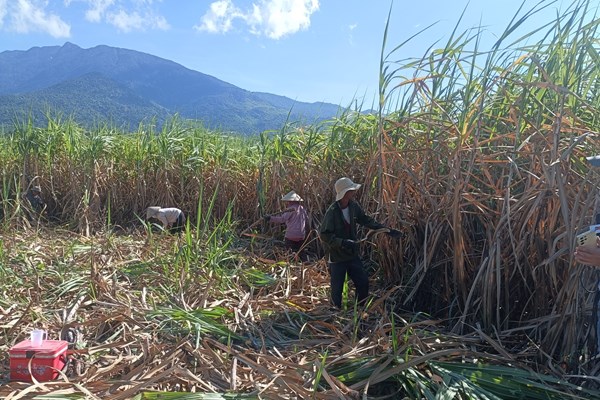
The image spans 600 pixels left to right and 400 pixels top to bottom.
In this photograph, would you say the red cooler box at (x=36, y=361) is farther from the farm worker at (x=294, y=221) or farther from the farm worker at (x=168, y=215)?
the farm worker at (x=168, y=215)

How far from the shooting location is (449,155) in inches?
118

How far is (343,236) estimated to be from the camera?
3.58 metres

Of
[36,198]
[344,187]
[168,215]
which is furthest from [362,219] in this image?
[36,198]

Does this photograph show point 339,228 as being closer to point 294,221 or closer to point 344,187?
point 344,187

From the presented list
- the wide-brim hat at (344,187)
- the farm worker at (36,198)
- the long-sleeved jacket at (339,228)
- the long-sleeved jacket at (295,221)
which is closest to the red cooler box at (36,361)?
the long-sleeved jacket at (339,228)

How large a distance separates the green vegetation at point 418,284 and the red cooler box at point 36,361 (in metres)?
0.11

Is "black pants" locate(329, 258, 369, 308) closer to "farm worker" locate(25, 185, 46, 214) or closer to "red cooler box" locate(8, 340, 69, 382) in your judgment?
"red cooler box" locate(8, 340, 69, 382)

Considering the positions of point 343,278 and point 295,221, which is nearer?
point 343,278

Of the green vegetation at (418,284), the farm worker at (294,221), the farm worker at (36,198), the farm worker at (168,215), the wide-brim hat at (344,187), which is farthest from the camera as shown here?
the farm worker at (36,198)

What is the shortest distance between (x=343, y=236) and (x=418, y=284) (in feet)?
2.21

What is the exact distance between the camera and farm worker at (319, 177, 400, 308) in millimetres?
3512

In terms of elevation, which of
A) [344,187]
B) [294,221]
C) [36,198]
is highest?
[344,187]

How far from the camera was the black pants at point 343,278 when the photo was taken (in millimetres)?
3541

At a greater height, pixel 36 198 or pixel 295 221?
pixel 295 221
